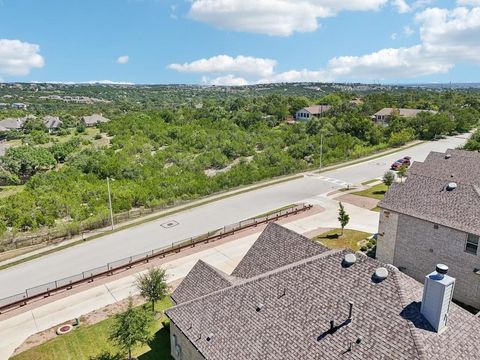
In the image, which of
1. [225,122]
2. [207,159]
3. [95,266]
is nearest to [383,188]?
[207,159]

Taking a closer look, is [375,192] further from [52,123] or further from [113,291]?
[52,123]

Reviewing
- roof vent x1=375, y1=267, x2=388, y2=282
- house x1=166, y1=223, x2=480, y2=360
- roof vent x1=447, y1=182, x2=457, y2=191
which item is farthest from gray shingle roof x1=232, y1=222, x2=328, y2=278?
roof vent x1=447, y1=182, x2=457, y2=191

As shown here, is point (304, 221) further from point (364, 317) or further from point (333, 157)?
point (333, 157)

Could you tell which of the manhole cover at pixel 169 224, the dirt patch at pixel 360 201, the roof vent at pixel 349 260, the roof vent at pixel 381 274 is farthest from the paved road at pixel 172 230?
the roof vent at pixel 381 274

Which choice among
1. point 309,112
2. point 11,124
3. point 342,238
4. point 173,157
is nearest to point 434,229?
point 342,238

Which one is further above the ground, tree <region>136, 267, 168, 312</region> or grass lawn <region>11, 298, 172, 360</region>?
tree <region>136, 267, 168, 312</region>

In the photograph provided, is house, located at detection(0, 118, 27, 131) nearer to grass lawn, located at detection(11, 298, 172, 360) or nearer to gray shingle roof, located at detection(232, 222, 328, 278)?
grass lawn, located at detection(11, 298, 172, 360)
